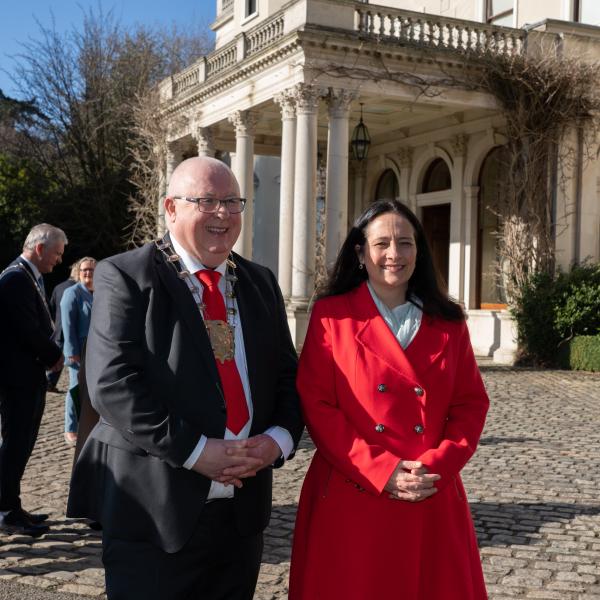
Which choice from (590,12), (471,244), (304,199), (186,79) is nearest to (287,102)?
(304,199)

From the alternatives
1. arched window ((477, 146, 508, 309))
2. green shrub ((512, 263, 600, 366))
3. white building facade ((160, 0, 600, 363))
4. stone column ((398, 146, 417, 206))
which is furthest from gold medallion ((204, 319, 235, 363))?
stone column ((398, 146, 417, 206))

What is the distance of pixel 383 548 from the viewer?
106 inches

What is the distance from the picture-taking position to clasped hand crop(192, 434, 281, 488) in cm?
241

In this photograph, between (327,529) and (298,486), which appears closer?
(327,529)

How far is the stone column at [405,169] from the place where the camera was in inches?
842

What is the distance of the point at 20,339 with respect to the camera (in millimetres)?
4922

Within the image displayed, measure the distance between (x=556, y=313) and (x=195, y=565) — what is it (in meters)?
13.9

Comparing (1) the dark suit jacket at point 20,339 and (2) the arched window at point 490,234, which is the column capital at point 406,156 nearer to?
(2) the arched window at point 490,234

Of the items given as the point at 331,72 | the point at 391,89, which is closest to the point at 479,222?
the point at 391,89

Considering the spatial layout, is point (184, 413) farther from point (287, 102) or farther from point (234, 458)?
point (287, 102)

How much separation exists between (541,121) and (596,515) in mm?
12579

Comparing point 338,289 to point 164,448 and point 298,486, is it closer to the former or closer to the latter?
point 164,448

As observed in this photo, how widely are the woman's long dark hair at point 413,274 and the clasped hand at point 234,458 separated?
739mm

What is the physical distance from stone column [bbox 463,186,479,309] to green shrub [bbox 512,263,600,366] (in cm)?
303
